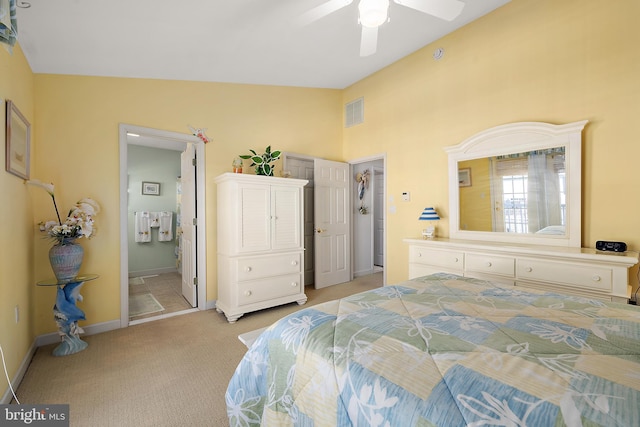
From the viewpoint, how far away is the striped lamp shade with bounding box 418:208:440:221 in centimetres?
324

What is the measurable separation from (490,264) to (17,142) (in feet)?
12.6

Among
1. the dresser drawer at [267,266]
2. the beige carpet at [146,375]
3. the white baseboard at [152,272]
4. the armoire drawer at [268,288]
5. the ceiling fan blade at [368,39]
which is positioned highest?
the ceiling fan blade at [368,39]

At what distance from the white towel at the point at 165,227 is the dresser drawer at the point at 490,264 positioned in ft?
16.7

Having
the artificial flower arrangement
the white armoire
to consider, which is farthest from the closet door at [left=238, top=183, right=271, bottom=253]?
the artificial flower arrangement

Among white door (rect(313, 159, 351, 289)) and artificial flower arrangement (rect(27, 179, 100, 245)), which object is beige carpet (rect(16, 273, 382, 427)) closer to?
artificial flower arrangement (rect(27, 179, 100, 245))

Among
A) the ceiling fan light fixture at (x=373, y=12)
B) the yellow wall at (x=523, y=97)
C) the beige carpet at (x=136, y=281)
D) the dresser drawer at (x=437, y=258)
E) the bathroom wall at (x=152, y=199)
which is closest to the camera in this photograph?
the ceiling fan light fixture at (x=373, y=12)

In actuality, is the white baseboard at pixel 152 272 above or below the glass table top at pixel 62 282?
below

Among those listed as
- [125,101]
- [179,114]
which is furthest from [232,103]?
[125,101]

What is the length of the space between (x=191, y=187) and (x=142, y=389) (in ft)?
7.45

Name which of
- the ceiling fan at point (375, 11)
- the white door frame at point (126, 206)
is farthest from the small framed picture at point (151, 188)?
the ceiling fan at point (375, 11)

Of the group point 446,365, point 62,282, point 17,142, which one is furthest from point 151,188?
point 446,365

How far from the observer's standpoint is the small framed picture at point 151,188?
5.28 meters

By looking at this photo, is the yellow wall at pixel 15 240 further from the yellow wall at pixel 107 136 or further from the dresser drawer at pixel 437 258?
the dresser drawer at pixel 437 258

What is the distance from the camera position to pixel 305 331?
1.08 meters
